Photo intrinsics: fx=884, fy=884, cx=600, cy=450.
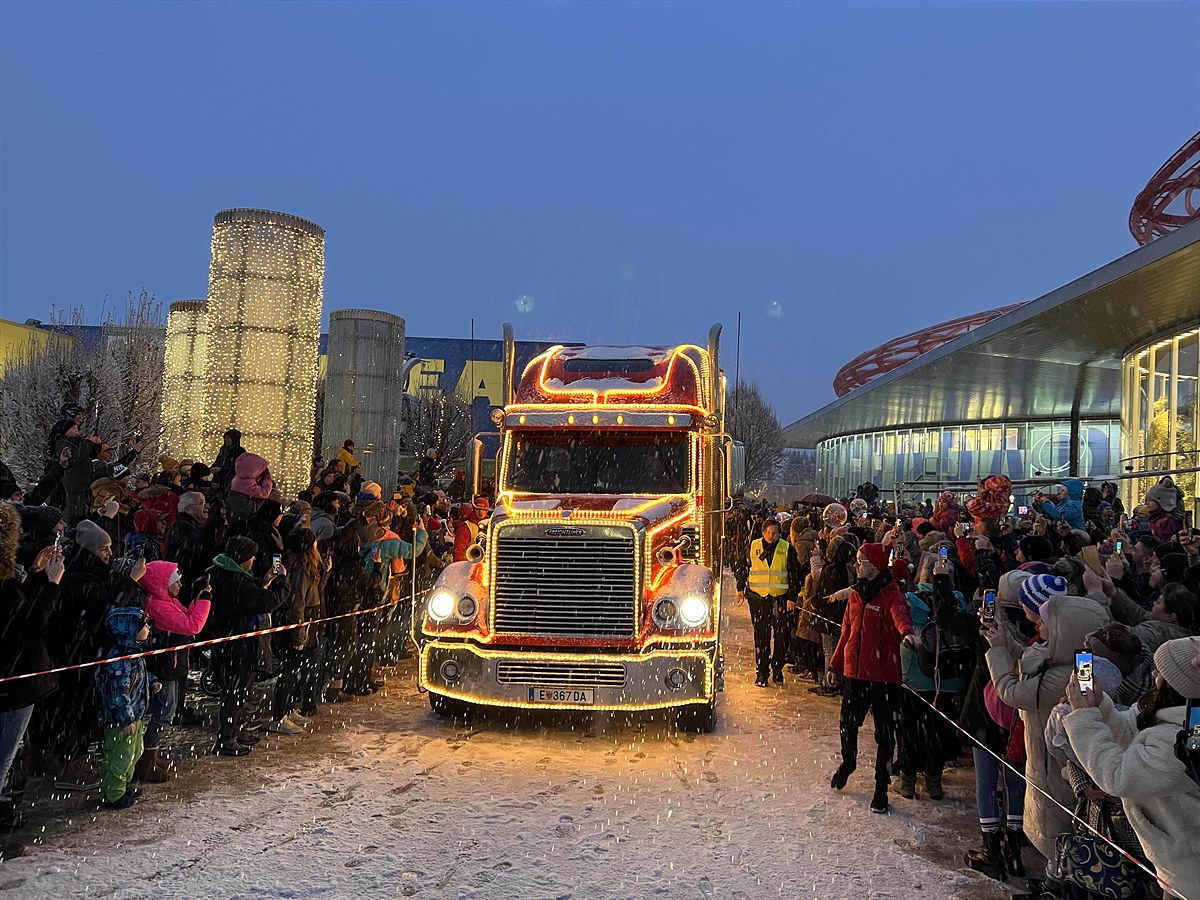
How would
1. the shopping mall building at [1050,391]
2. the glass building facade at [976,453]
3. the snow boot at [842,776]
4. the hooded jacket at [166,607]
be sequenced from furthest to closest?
1. the glass building facade at [976,453]
2. the shopping mall building at [1050,391]
3. the snow boot at [842,776]
4. the hooded jacket at [166,607]

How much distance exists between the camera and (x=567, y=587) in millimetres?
8031

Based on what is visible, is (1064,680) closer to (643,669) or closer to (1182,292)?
(643,669)

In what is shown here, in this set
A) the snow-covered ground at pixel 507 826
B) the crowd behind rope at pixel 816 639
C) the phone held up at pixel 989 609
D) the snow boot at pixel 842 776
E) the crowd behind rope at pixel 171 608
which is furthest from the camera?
the snow boot at pixel 842 776

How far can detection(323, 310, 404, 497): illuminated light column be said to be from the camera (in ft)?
70.2

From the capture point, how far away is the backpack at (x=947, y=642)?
6.07 meters

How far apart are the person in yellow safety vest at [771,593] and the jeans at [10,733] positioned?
7.68m

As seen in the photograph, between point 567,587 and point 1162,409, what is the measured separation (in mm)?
16773

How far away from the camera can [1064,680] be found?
4348 millimetres

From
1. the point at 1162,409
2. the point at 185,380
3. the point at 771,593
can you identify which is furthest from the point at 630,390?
the point at 1162,409

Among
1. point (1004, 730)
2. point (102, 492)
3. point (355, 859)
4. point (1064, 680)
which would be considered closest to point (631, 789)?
point (355, 859)

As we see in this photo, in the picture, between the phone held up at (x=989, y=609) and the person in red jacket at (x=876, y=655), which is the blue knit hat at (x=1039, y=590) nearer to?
the phone held up at (x=989, y=609)

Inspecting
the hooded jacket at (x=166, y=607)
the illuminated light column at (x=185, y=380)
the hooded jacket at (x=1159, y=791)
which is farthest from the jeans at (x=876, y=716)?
the illuminated light column at (x=185, y=380)

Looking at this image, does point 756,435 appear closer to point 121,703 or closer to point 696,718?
point 696,718

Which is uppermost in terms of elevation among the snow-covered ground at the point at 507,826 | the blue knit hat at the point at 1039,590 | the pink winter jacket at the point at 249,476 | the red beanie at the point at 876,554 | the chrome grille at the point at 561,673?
the pink winter jacket at the point at 249,476
